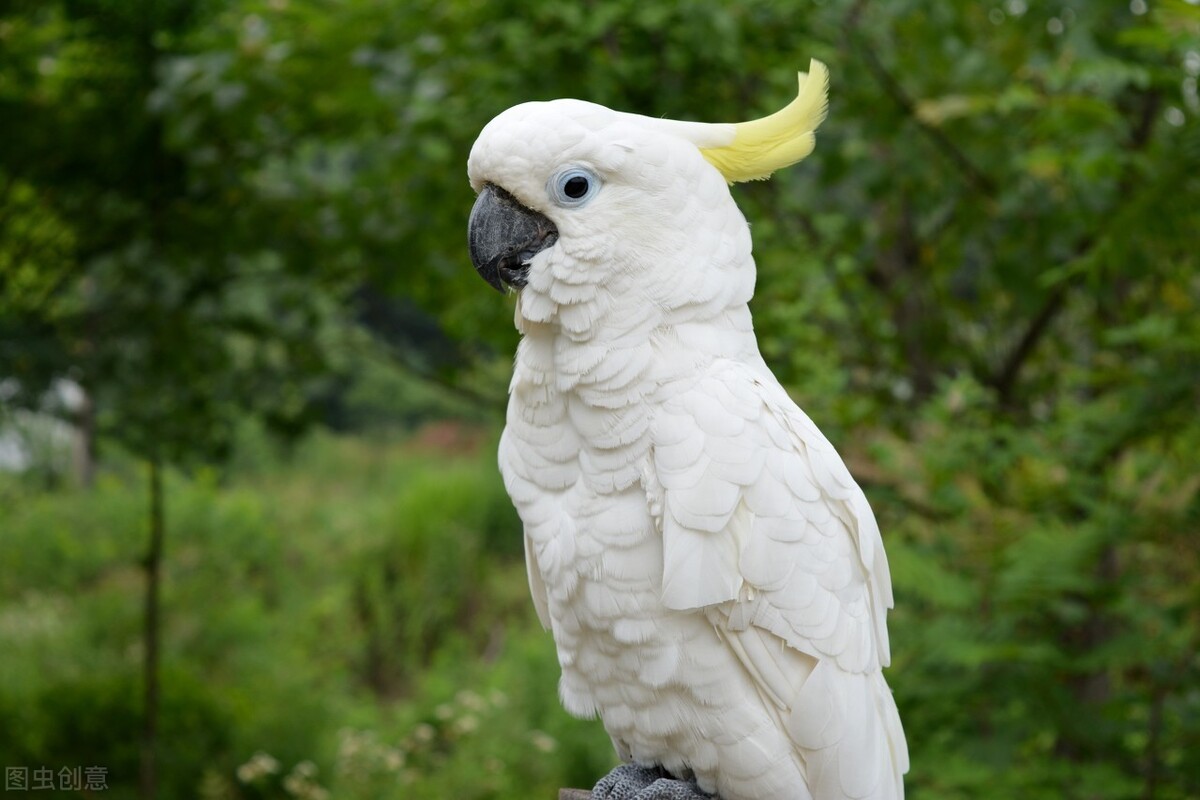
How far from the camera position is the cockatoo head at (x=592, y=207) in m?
1.29

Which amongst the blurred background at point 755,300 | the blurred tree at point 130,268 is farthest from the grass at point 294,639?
the blurred tree at point 130,268

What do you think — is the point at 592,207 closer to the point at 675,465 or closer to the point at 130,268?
the point at 675,465

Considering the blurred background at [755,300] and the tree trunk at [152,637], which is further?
the tree trunk at [152,637]

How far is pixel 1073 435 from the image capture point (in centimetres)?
263

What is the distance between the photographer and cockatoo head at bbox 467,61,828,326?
1.29 meters

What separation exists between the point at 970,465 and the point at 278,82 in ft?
6.83

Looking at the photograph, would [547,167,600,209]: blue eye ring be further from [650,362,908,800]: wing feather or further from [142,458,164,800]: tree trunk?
[142,458,164,800]: tree trunk

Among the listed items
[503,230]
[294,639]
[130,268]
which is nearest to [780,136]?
[503,230]

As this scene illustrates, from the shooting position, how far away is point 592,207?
132cm

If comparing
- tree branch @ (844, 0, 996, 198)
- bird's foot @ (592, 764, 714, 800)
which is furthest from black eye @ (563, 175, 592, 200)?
tree branch @ (844, 0, 996, 198)

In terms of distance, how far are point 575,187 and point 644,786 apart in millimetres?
826

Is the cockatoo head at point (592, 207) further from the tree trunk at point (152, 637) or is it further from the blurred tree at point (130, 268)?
the tree trunk at point (152, 637)

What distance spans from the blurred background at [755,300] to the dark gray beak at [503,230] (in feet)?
3.29

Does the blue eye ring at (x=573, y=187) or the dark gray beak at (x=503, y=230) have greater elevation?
the blue eye ring at (x=573, y=187)
